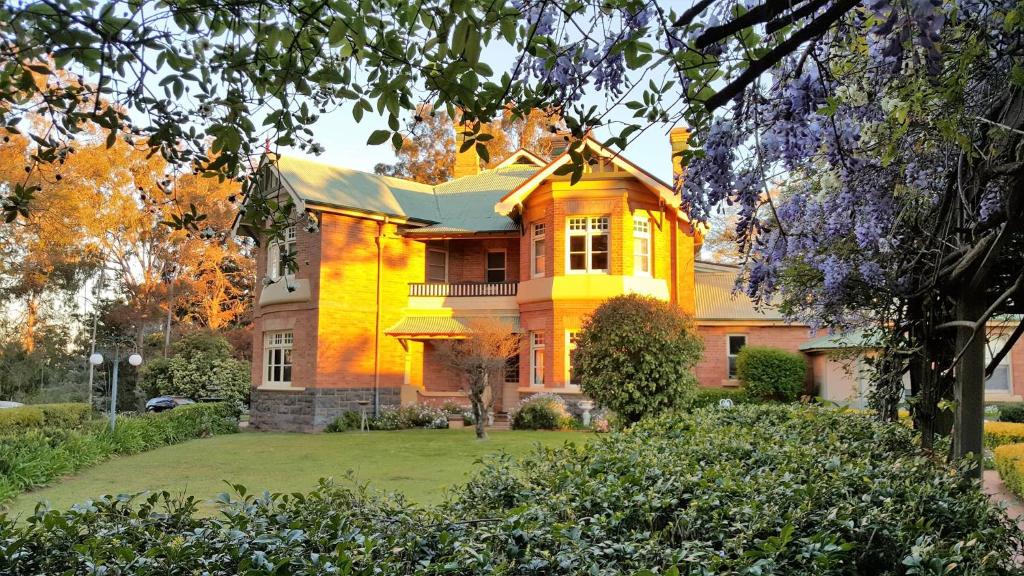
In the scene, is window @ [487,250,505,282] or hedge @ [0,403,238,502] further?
window @ [487,250,505,282]

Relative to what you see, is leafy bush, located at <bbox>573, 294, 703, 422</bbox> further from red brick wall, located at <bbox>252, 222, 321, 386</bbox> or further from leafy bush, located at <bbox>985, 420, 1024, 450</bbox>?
red brick wall, located at <bbox>252, 222, 321, 386</bbox>

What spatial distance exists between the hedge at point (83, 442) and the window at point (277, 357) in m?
2.26

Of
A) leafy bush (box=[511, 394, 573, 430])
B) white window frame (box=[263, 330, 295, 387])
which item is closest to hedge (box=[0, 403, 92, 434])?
white window frame (box=[263, 330, 295, 387])

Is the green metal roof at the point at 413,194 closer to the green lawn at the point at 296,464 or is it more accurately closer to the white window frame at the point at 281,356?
the white window frame at the point at 281,356

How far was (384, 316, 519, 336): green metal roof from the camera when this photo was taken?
2377 cm

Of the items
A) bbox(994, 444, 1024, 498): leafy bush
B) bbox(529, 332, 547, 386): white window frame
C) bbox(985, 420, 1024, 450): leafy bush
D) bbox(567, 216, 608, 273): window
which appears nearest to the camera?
bbox(994, 444, 1024, 498): leafy bush

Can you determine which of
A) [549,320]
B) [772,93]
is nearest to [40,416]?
[549,320]

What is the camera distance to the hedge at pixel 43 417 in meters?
15.8

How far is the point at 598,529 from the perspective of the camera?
3043 millimetres

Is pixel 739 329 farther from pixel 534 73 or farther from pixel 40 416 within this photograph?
pixel 534 73

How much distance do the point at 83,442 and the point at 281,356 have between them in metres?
9.49

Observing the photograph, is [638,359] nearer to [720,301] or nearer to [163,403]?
[720,301]

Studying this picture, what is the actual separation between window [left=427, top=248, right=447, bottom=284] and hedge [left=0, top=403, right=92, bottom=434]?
38.8ft

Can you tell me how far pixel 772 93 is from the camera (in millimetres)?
4387
